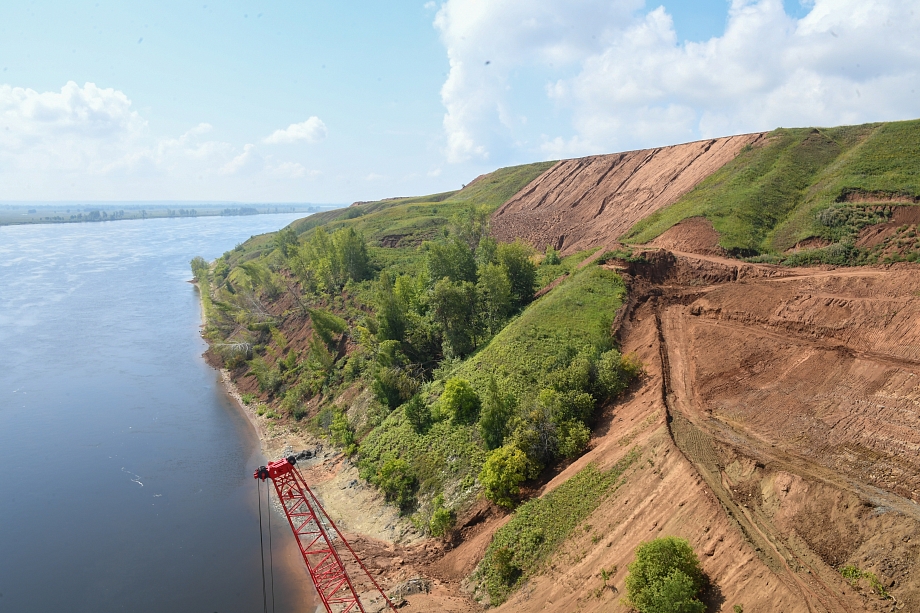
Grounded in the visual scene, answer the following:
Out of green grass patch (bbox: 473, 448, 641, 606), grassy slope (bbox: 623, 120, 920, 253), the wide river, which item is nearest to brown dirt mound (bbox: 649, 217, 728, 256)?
grassy slope (bbox: 623, 120, 920, 253)

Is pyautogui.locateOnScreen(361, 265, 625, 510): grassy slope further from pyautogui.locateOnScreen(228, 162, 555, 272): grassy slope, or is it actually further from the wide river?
pyautogui.locateOnScreen(228, 162, 555, 272): grassy slope

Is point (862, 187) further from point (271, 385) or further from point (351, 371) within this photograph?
point (271, 385)

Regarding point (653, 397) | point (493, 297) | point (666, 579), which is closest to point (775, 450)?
point (653, 397)

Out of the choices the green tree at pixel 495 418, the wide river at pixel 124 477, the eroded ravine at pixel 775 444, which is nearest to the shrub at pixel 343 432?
the wide river at pixel 124 477

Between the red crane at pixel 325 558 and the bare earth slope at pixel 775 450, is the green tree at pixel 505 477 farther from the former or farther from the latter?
the red crane at pixel 325 558

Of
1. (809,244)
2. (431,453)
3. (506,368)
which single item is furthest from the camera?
(809,244)

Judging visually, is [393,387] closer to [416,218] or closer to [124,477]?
[124,477]
